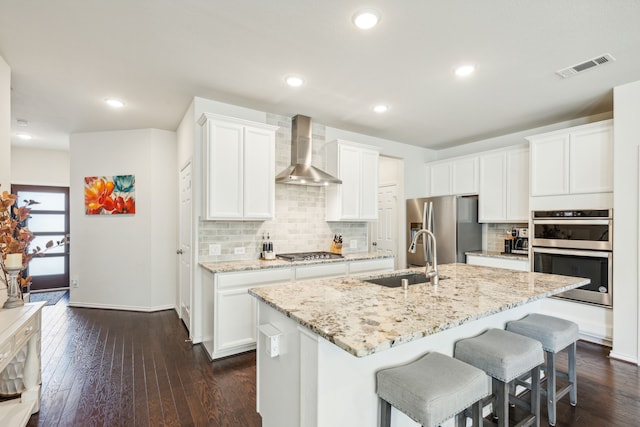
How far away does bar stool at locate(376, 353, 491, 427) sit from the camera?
4.05 feet

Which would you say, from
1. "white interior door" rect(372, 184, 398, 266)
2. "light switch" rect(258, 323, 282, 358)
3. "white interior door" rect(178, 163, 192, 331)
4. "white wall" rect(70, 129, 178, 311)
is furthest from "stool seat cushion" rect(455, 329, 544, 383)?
"white wall" rect(70, 129, 178, 311)

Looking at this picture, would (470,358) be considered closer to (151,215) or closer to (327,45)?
(327,45)

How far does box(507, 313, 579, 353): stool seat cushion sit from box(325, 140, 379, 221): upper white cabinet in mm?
2362

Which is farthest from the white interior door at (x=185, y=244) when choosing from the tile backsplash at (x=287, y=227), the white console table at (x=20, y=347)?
the white console table at (x=20, y=347)

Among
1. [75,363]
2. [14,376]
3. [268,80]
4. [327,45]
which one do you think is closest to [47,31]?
[268,80]

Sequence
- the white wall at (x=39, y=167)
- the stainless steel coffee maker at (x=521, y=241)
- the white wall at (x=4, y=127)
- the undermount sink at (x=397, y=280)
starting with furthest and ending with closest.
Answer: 1. the white wall at (x=39, y=167)
2. the stainless steel coffee maker at (x=521, y=241)
3. the white wall at (x=4, y=127)
4. the undermount sink at (x=397, y=280)

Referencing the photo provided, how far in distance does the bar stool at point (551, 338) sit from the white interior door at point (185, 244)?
327cm

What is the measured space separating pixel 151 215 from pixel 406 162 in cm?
415

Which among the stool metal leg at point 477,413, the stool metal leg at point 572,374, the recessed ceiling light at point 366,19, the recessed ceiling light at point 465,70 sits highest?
the recessed ceiling light at point 366,19

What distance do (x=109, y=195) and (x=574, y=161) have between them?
6184mm

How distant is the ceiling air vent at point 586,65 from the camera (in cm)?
251

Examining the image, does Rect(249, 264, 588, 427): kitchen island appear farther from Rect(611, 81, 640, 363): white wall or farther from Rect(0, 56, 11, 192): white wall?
Rect(0, 56, 11, 192): white wall

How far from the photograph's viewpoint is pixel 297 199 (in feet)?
13.3

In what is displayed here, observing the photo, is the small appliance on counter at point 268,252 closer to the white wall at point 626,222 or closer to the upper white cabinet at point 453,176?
the upper white cabinet at point 453,176
